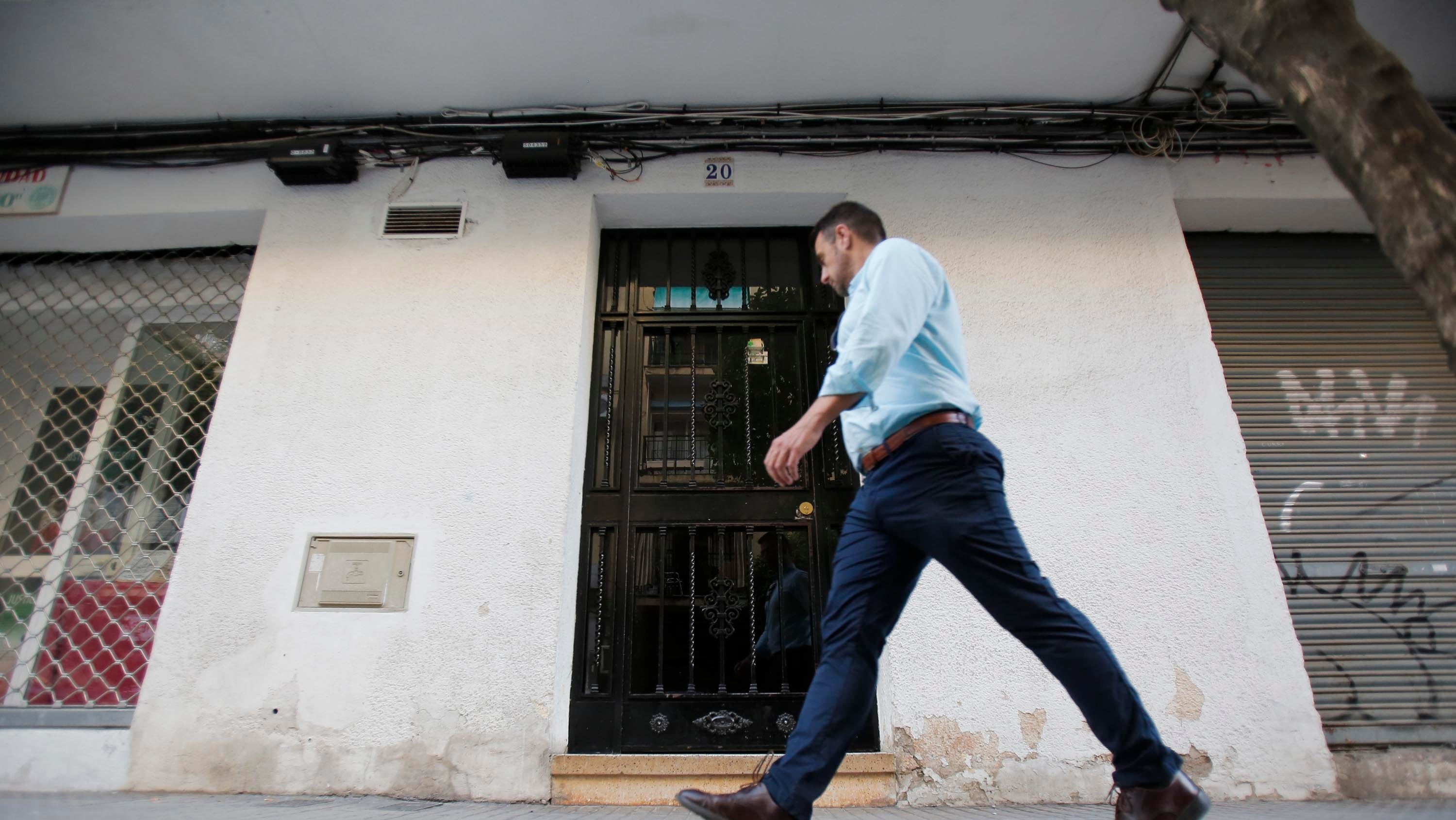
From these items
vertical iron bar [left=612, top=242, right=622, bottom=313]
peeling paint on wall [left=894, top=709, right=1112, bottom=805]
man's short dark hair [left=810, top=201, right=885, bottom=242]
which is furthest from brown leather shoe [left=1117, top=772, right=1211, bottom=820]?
vertical iron bar [left=612, top=242, right=622, bottom=313]

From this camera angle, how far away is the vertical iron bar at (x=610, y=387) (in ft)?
11.3

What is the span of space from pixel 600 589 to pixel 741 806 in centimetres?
186

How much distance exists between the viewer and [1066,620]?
1.51m

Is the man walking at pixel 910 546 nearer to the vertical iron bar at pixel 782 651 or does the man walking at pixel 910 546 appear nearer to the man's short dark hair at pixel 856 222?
the man's short dark hair at pixel 856 222

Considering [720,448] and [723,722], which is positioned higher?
[720,448]

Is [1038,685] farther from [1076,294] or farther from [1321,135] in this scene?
[1321,135]

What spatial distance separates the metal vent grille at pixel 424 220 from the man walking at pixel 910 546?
8.53ft

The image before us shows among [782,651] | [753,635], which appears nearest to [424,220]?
Result: [753,635]

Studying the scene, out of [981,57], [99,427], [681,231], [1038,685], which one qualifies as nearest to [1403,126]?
[1038,685]

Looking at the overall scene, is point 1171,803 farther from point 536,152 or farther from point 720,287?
point 536,152

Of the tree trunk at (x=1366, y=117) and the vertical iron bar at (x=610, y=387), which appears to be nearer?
the tree trunk at (x=1366, y=117)

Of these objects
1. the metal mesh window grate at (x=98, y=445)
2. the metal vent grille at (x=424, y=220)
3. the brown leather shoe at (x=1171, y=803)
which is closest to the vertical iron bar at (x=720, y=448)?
the metal vent grille at (x=424, y=220)

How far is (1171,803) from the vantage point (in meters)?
1.44

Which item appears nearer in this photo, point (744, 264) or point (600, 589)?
point (600, 589)
